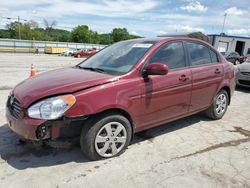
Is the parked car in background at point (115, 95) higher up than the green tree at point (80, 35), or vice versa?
the green tree at point (80, 35)

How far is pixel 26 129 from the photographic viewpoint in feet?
9.82

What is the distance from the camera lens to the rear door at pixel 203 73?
4.44m

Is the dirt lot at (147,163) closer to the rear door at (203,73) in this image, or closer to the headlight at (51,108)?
the rear door at (203,73)

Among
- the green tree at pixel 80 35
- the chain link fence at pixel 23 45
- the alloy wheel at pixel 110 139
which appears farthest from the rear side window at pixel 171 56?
the green tree at pixel 80 35

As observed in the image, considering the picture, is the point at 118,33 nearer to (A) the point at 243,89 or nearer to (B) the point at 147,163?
(A) the point at 243,89

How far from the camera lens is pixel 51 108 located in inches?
117

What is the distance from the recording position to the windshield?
3.68m

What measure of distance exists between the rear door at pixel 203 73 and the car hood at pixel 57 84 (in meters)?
1.77

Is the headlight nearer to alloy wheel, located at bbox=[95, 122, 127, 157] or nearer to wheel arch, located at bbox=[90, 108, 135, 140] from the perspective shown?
wheel arch, located at bbox=[90, 108, 135, 140]

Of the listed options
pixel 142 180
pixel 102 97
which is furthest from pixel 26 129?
pixel 142 180

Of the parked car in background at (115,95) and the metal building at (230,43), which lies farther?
the metal building at (230,43)

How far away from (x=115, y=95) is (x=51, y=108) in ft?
2.71

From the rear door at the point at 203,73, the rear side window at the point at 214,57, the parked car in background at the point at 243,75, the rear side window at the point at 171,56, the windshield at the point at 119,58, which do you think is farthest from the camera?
the parked car in background at the point at 243,75

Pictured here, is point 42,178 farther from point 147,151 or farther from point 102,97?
point 147,151
